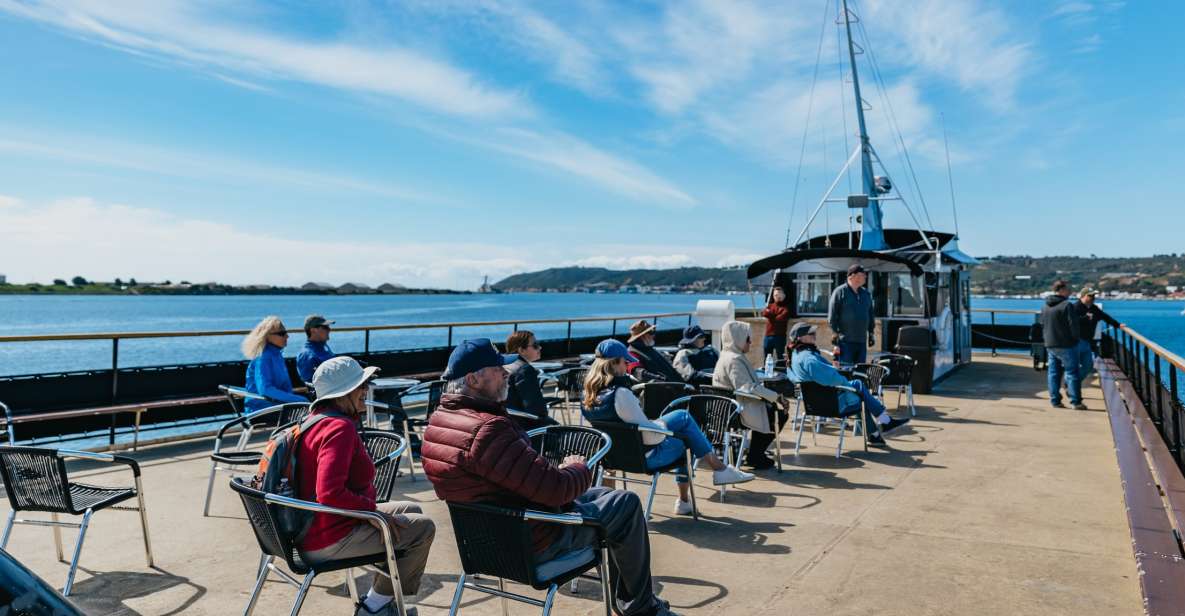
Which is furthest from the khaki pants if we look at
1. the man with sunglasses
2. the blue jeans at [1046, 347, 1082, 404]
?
the blue jeans at [1046, 347, 1082, 404]

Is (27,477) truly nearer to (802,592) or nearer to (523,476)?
(523,476)

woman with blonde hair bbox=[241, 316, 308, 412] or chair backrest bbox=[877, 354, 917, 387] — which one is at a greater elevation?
woman with blonde hair bbox=[241, 316, 308, 412]

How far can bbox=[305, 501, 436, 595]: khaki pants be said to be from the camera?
305 centimetres

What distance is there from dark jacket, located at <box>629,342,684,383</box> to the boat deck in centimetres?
101

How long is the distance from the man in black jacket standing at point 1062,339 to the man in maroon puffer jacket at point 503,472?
8642 millimetres

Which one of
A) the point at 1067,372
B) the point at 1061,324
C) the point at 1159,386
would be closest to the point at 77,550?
the point at 1159,386

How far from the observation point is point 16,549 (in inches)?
175

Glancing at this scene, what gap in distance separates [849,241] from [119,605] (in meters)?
13.6

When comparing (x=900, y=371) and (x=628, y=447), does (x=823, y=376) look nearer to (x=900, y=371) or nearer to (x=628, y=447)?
(x=628, y=447)

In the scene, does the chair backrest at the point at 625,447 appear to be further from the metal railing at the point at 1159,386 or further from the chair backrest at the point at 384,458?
the metal railing at the point at 1159,386

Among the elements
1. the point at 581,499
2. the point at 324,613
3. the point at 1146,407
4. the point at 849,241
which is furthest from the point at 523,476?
the point at 849,241

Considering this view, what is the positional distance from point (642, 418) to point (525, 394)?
1.16 metres

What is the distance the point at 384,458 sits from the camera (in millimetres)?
3889

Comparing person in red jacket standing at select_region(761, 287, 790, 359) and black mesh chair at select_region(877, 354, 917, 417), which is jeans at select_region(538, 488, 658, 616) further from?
person in red jacket standing at select_region(761, 287, 790, 359)
